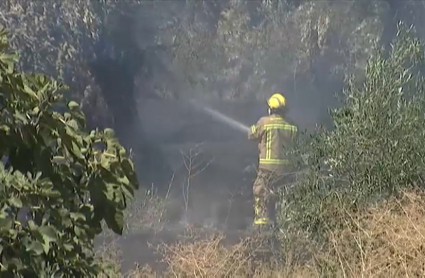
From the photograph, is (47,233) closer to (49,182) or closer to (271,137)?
(49,182)

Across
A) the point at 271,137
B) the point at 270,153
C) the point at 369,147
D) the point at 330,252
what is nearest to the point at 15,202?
the point at 369,147

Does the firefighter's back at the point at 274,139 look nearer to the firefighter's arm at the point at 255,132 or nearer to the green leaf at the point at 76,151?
the firefighter's arm at the point at 255,132

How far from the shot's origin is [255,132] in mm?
11148

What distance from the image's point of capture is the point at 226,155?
1122 cm

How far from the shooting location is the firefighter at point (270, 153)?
1003 cm

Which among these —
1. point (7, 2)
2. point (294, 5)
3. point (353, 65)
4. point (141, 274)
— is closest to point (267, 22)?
point (294, 5)

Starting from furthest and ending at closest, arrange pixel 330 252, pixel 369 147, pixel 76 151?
pixel 330 252 < pixel 369 147 < pixel 76 151

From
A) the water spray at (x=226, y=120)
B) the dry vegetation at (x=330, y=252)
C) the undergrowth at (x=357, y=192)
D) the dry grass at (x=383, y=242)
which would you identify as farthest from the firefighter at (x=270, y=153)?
the dry grass at (x=383, y=242)

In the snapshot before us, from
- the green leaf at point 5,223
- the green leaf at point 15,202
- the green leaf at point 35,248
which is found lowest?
the green leaf at point 35,248

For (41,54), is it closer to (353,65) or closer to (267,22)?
(267,22)

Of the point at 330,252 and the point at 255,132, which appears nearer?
the point at 330,252

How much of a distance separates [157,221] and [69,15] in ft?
10.4

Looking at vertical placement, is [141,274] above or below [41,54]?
below

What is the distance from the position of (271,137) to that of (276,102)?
2.17ft
